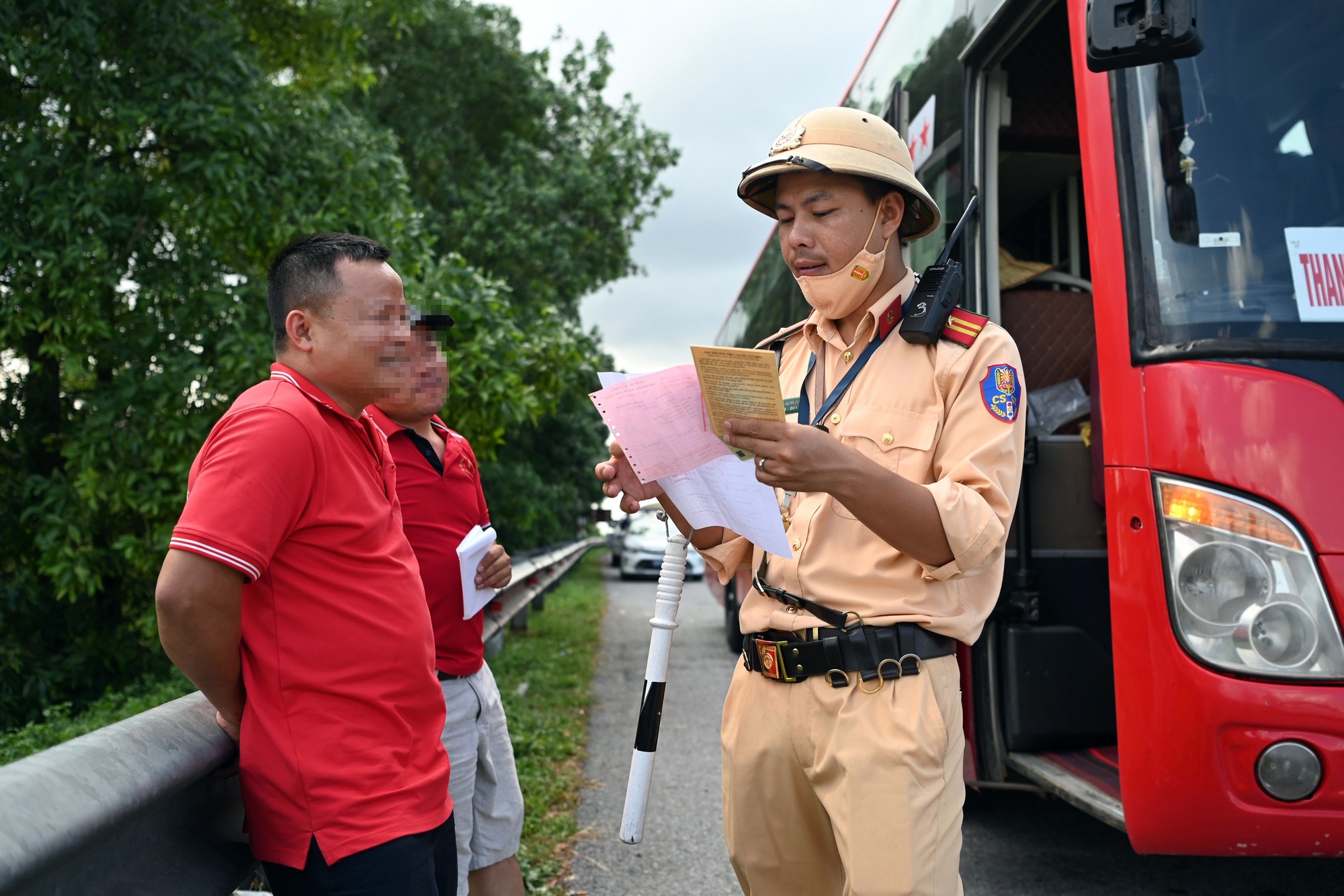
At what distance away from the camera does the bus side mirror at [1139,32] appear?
2.39 meters

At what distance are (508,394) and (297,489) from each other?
5290 millimetres

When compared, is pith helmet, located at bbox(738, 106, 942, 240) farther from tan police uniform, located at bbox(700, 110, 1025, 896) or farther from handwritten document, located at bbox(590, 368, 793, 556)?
handwritten document, located at bbox(590, 368, 793, 556)

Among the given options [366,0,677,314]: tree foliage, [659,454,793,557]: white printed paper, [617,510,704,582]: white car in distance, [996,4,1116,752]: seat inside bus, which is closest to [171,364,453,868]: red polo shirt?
[659,454,793,557]: white printed paper

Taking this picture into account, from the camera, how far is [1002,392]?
6.67ft

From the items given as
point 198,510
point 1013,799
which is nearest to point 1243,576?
point 198,510

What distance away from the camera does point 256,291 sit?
7172mm

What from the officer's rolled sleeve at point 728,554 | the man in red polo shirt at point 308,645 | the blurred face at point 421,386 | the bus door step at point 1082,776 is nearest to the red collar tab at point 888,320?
the officer's rolled sleeve at point 728,554

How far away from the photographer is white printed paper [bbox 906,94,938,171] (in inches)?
172

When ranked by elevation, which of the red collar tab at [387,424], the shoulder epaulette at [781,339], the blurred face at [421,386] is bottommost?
the red collar tab at [387,424]

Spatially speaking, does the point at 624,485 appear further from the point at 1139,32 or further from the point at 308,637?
the point at 1139,32

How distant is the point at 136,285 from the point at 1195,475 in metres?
7.09

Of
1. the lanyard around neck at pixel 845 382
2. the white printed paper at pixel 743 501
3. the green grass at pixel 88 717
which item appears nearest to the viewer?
the white printed paper at pixel 743 501

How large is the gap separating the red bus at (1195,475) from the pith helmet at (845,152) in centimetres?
65

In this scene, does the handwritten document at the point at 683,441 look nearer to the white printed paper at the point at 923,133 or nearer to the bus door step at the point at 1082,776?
the bus door step at the point at 1082,776
